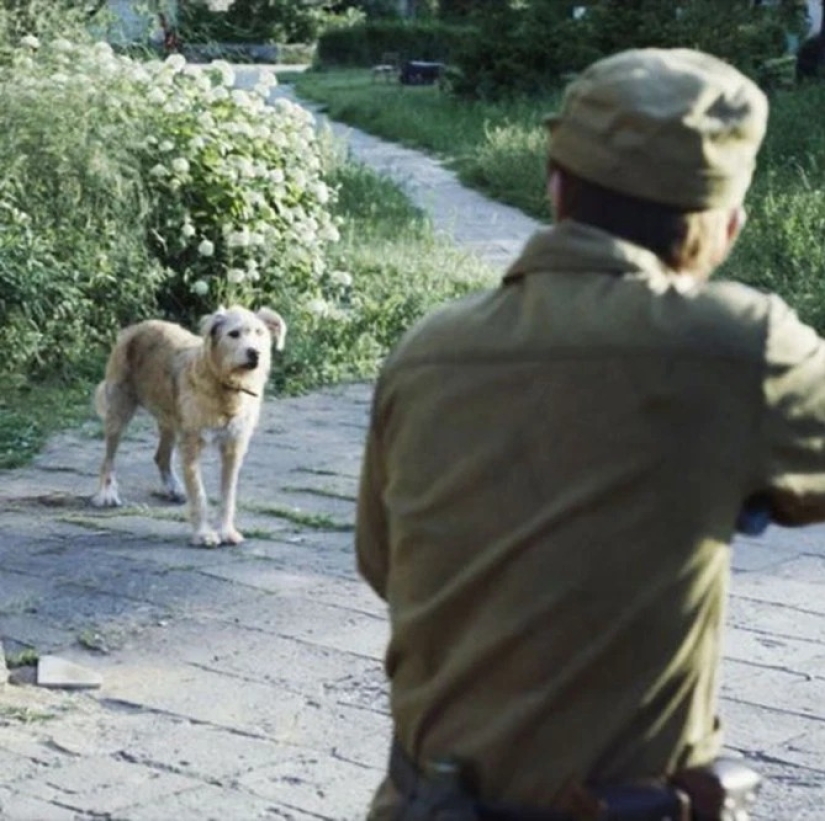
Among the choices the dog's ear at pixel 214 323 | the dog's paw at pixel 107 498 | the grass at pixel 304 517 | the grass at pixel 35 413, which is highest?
the dog's ear at pixel 214 323

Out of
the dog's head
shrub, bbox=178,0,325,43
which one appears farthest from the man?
shrub, bbox=178,0,325,43

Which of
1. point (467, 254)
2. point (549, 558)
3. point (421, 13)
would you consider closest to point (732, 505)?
point (549, 558)

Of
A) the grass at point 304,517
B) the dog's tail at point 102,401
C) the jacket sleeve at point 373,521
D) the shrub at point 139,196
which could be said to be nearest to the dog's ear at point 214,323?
the grass at point 304,517

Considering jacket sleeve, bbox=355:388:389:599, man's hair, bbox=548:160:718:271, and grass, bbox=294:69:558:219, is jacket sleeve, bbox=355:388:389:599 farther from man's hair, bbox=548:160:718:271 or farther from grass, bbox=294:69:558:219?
grass, bbox=294:69:558:219

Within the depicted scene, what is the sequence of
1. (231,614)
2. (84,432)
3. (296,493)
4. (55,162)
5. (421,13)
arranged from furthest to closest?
(421,13)
(55,162)
(84,432)
(296,493)
(231,614)

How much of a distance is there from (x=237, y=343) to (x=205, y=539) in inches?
36.8

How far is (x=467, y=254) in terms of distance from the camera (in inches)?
674

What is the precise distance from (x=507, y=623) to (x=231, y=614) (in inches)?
206

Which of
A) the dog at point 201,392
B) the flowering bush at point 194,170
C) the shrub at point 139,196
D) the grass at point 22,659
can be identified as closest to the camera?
the grass at point 22,659

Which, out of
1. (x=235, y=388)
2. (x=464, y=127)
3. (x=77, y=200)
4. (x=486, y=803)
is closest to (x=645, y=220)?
(x=486, y=803)

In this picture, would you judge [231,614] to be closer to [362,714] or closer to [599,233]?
[362,714]

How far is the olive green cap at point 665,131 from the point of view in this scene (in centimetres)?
276

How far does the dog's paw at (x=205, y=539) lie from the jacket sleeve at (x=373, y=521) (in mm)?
6033

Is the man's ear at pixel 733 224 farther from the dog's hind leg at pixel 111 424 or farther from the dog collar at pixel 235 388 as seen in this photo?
the dog's hind leg at pixel 111 424
